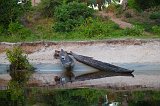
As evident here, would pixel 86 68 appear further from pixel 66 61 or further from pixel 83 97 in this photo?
pixel 83 97

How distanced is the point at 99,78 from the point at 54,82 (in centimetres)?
256

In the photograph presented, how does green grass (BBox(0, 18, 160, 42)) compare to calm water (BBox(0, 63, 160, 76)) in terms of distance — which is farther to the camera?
green grass (BBox(0, 18, 160, 42))

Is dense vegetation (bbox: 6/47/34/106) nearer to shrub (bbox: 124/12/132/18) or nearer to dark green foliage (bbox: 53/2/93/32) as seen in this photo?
dark green foliage (bbox: 53/2/93/32)

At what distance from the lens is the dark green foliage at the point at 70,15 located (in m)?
39.5

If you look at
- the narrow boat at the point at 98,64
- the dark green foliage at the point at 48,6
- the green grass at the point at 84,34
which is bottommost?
the narrow boat at the point at 98,64

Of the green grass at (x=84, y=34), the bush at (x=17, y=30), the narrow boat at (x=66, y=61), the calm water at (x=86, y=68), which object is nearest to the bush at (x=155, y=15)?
the green grass at (x=84, y=34)

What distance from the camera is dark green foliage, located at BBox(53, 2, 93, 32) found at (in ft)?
129

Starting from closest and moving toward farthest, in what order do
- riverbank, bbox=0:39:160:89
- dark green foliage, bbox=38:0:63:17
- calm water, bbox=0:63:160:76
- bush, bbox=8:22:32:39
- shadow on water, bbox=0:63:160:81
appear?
shadow on water, bbox=0:63:160:81
calm water, bbox=0:63:160:76
riverbank, bbox=0:39:160:89
bush, bbox=8:22:32:39
dark green foliage, bbox=38:0:63:17

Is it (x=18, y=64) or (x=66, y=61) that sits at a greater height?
(x=66, y=61)

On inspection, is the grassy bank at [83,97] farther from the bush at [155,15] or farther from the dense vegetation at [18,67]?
the bush at [155,15]

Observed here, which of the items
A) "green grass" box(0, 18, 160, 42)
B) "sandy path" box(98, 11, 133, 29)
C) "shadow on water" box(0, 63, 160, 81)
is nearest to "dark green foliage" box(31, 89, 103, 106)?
"shadow on water" box(0, 63, 160, 81)

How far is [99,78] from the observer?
2591 cm

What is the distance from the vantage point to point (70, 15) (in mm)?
40625

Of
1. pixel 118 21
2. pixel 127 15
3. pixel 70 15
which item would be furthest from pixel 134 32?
pixel 127 15
